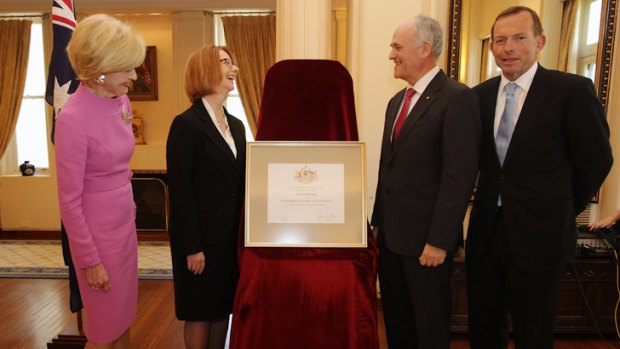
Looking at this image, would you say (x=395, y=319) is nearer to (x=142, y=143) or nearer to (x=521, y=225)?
(x=521, y=225)

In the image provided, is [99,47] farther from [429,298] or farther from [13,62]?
[13,62]

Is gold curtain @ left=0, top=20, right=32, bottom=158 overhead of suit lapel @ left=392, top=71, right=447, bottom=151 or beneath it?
overhead

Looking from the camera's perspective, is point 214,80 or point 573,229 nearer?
point 573,229

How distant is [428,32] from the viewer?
1.60 meters

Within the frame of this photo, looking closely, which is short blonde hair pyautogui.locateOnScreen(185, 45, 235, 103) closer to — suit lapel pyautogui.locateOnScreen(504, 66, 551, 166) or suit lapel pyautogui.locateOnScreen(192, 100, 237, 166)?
suit lapel pyautogui.locateOnScreen(192, 100, 237, 166)

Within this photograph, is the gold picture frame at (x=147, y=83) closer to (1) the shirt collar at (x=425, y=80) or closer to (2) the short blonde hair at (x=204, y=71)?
(2) the short blonde hair at (x=204, y=71)

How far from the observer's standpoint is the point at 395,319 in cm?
183

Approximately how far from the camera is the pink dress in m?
1.37

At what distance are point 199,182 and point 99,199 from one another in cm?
40

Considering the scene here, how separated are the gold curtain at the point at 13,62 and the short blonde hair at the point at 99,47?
5.49 metres

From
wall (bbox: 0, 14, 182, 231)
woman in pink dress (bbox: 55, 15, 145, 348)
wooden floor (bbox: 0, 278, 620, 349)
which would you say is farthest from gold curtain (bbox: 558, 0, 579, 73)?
wall (bbox: 0, 14, 182, 231)

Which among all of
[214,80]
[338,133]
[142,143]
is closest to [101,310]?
[214,80]

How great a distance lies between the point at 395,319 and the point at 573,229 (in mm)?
823

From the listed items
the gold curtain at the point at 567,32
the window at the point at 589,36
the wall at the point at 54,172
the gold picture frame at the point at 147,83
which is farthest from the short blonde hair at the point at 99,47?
the gold picture frame at the point at 147,83
